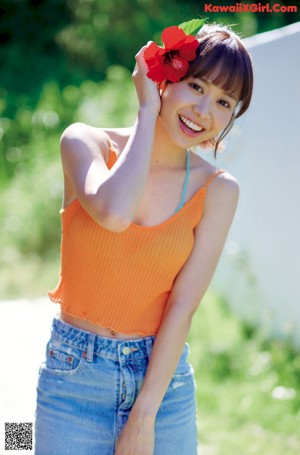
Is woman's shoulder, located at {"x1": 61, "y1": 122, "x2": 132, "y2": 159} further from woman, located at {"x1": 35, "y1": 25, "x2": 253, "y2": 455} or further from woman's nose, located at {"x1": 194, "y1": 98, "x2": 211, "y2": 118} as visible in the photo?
woman's nose, located at {"x1": 194, "y1": 98, "x2": 211, "y2": 118}

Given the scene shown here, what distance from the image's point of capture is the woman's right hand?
2055 millimetres

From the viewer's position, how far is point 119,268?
201 centimetres

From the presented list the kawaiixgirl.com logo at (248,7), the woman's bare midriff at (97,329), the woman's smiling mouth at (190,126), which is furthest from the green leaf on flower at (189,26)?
the kawaiixgirl.com logo at (248,7)

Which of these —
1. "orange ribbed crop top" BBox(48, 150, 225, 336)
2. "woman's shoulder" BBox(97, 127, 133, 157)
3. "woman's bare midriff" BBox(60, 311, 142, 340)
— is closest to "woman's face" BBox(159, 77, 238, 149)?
"woman's shoulder" BBox(97, 127, 133, 157)

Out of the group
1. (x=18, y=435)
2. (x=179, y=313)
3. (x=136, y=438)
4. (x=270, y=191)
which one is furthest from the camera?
(x=270, y=191)

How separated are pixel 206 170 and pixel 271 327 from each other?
2451 mm

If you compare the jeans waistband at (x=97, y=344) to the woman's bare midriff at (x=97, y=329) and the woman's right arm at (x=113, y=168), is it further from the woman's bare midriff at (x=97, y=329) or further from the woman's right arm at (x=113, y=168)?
the woman's right arm at (x=113, y=168)

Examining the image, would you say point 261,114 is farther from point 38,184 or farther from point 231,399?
point 38,184

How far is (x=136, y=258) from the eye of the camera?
2.01 metres

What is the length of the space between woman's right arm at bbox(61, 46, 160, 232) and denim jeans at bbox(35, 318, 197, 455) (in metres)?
0.32

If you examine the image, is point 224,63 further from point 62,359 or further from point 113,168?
point 62,359

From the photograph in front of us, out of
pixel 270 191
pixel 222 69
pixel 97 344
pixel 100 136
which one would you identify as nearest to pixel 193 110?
pixel 222 69

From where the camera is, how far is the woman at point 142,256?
1936 mm

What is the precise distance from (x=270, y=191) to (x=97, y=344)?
2649 mm
